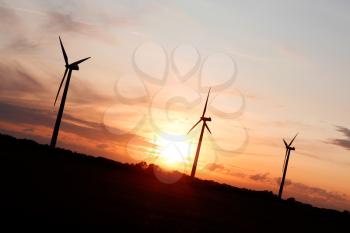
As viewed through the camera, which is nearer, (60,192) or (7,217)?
(7,217)

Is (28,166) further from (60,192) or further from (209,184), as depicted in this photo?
(209,184)

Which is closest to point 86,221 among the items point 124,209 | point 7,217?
point 7,217

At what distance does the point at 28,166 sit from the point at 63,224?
31.9 metres

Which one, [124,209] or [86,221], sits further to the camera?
[124,209]

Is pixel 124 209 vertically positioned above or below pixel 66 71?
below

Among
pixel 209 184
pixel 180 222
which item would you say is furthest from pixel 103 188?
pixel 209 184

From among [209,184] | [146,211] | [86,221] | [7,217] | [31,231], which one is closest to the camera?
[31,231]

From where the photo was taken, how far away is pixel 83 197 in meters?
44.7

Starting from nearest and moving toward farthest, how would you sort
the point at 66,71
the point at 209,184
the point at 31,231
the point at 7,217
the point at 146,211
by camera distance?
the point at 31,231 < the point at 7,217 < the point at 146,211 < the point at 66,71 < the point at 209,184

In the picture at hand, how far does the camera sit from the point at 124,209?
4244 centimetres

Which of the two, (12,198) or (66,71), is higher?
(66,71)

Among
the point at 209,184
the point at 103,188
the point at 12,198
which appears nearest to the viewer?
the point at 12,198

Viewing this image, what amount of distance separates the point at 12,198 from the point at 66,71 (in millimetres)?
54359

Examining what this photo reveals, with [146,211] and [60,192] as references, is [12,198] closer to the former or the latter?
[60,192]
